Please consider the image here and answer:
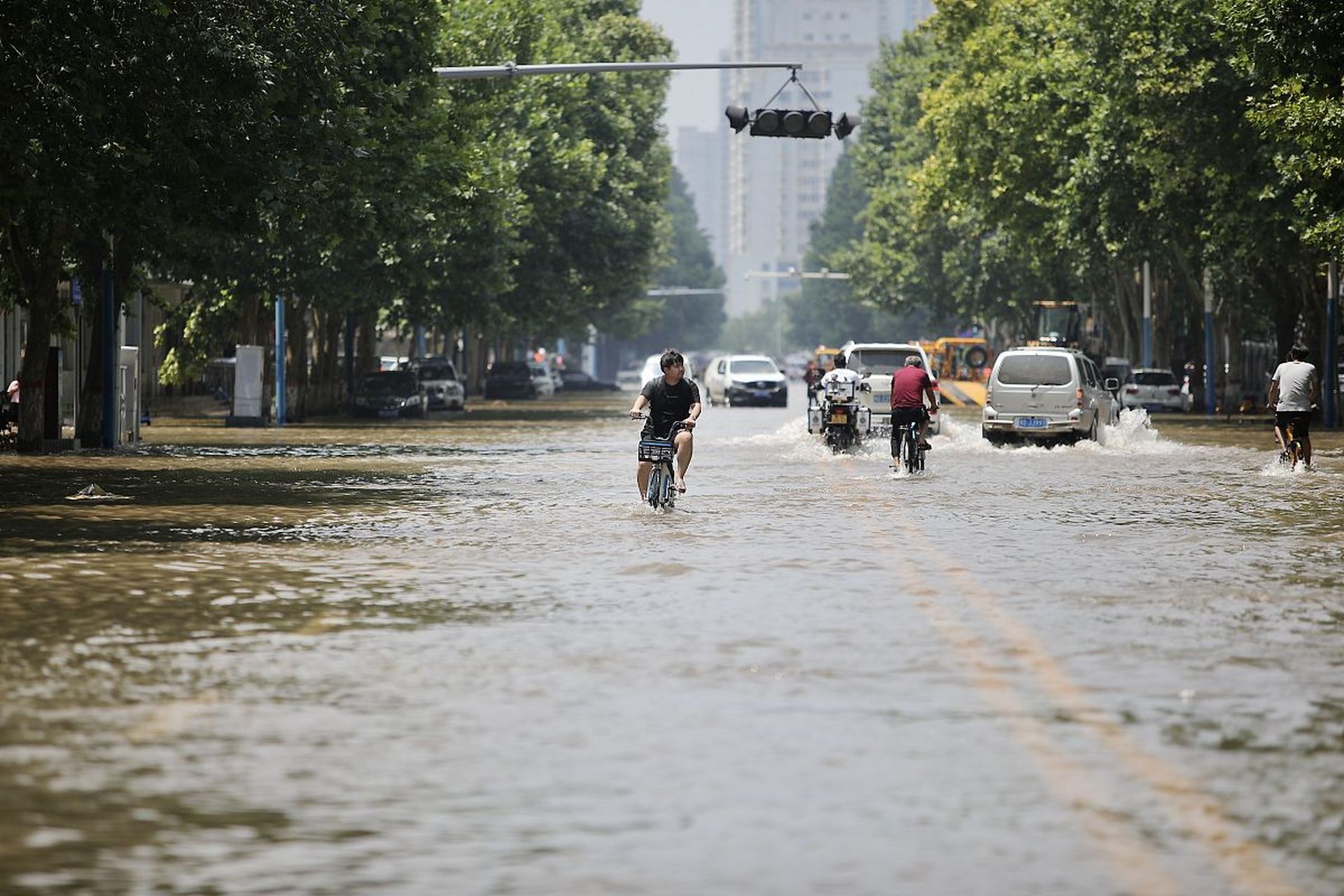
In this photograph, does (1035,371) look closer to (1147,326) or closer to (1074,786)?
(1074,786)

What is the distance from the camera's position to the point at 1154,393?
6700 centimetres

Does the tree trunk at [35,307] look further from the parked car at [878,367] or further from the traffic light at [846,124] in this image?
the parked car at [878,367]

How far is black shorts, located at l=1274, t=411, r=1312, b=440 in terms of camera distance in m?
30.5

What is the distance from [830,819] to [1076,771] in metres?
1.24

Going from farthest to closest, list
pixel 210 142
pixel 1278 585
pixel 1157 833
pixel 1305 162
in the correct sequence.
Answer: pixel 1305 162 < pixel 210 142 < pixel 1278 585 < pixel 1157 833

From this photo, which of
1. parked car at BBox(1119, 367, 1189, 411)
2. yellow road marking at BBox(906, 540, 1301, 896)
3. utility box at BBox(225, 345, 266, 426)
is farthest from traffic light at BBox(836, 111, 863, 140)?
parked car at BBox(1119, 367, 1189, 411)

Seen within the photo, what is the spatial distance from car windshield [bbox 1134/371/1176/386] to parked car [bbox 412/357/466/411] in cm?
1877

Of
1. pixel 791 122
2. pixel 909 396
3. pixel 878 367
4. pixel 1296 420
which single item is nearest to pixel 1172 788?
pixel 909 396

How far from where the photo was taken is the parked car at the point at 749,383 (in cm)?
7244

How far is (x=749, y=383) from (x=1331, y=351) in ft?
80.2

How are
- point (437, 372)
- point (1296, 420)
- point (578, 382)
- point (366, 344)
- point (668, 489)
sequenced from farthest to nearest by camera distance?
point (578, 382)
point (437, 372)
point (366, 344)
point (1296, 420)
point (668, 489)

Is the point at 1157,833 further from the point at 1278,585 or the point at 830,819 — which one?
the point at 1278,585

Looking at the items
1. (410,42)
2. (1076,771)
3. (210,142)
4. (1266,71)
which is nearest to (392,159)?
(410,42)

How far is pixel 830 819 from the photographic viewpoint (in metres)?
7.49
